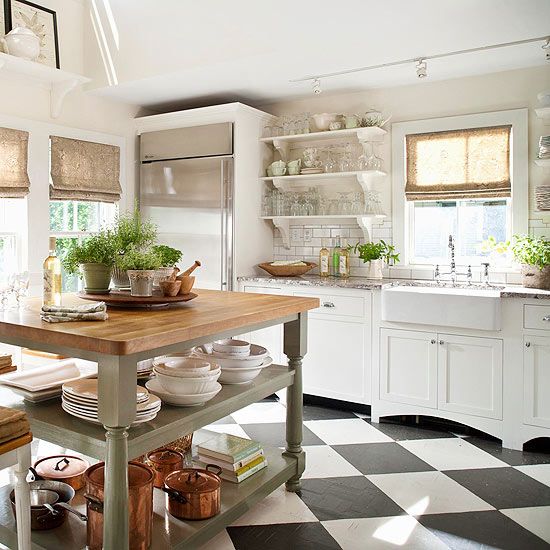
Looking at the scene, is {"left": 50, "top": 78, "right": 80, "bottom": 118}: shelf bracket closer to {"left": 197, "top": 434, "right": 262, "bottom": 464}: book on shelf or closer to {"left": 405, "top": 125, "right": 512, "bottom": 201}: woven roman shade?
{"left": 405, "top": 125, "right": 512, "bottom": 201}: woven roman shade

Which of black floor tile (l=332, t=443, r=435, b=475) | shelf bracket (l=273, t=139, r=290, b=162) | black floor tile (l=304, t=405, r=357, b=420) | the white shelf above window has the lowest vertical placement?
black floor tile (l=332, t=443, r=435, b=475)

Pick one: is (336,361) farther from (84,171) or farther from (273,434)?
(84,171)

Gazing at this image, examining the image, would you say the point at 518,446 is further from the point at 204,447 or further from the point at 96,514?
the point at 96,514

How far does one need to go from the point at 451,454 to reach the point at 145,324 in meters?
2.19

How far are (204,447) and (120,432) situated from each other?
98 cm

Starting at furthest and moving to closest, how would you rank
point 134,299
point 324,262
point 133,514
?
point 324,262 → point 134,299 → point 133,514

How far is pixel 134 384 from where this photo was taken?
5.75ft

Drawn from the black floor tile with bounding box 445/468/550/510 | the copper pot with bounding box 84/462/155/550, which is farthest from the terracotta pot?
the copper pot with bounding box 84/462/155/550

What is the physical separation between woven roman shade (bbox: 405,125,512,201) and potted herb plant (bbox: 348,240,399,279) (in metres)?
0.44

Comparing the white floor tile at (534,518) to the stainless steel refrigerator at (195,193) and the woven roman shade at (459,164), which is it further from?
the stainless steel refrigerator at (195,193)

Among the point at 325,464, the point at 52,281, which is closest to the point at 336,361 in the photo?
the point at 325,464

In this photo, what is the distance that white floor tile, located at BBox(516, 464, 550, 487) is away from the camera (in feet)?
9.76

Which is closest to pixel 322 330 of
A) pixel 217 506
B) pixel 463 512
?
pixel 463 512

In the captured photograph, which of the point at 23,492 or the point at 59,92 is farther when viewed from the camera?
the point at 59,92
